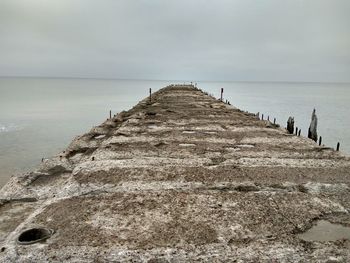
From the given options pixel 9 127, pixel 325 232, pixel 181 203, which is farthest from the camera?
pixel 9 127

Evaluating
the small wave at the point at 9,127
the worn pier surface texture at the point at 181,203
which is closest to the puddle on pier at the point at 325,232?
the worn pier surface texture at the point at 181,203

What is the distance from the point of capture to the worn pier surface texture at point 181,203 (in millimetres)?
5230

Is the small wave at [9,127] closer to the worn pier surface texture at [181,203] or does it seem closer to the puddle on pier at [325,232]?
the worn pier surface texture at [181,203]

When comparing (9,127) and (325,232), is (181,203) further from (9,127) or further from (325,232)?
(9,127)

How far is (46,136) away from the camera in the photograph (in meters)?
35.2

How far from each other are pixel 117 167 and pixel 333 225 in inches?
217

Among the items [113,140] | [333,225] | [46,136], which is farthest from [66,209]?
[46,136]

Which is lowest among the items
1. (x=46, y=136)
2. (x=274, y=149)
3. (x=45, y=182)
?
(x=46, y=136)

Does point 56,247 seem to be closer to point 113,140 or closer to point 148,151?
point 148,151

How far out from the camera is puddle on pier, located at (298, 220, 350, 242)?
5703 millimetres

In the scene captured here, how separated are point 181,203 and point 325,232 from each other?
9.13 feet

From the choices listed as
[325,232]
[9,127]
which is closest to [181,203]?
[325,232]

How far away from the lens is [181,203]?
689cm

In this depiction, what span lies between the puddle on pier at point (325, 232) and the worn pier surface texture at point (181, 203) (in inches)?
5.4
